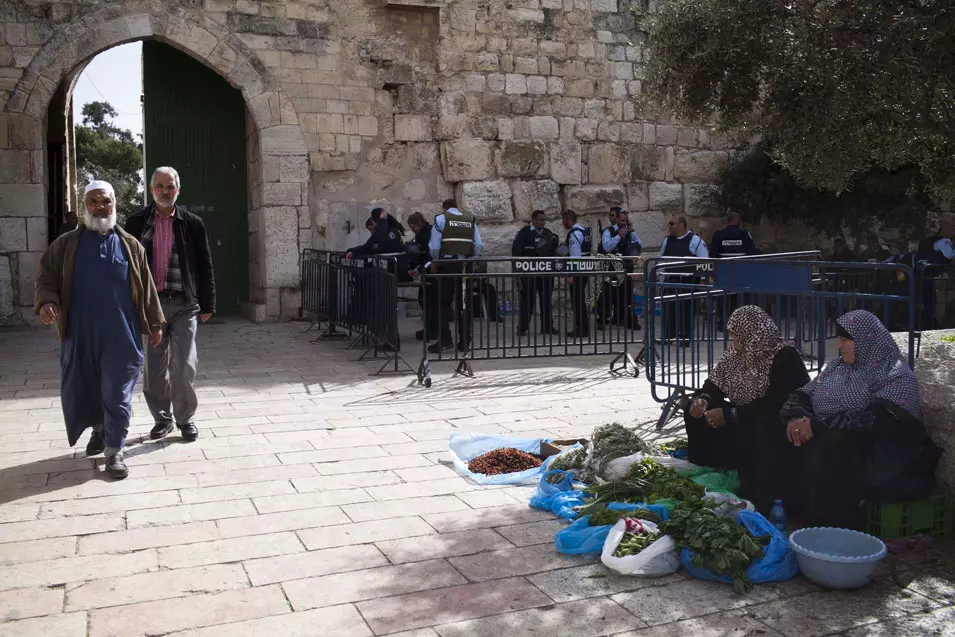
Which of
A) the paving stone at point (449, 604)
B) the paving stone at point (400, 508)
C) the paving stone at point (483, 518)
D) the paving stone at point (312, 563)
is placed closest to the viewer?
the paving stone at point (449, 604)

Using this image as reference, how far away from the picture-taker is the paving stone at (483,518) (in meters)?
4.11

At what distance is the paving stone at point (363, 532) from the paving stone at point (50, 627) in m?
0.99

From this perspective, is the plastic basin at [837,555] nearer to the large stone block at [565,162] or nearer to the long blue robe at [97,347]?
the long blue robe at [97,347]

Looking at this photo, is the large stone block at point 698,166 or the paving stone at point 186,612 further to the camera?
the large stone block at point 698,166

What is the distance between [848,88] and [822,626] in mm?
3201

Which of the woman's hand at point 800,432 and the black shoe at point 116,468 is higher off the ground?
the woman's hand at point 800,432

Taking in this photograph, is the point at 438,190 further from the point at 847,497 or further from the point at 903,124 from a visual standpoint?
the point at 847,497

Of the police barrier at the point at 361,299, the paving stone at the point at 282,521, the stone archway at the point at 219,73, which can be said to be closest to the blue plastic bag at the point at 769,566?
the paving stone at the point at 282,521

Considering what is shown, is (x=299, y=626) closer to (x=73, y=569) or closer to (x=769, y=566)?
(x=73, y=569)

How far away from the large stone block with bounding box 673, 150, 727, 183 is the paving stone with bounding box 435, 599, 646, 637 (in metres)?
12.2

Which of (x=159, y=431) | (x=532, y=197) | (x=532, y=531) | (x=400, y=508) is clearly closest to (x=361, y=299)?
(x=159, y=431)

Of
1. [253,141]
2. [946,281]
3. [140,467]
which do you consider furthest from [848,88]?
[253,141]

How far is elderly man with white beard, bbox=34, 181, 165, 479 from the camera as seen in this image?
4867 millimetres

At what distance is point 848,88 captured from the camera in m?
5.03
